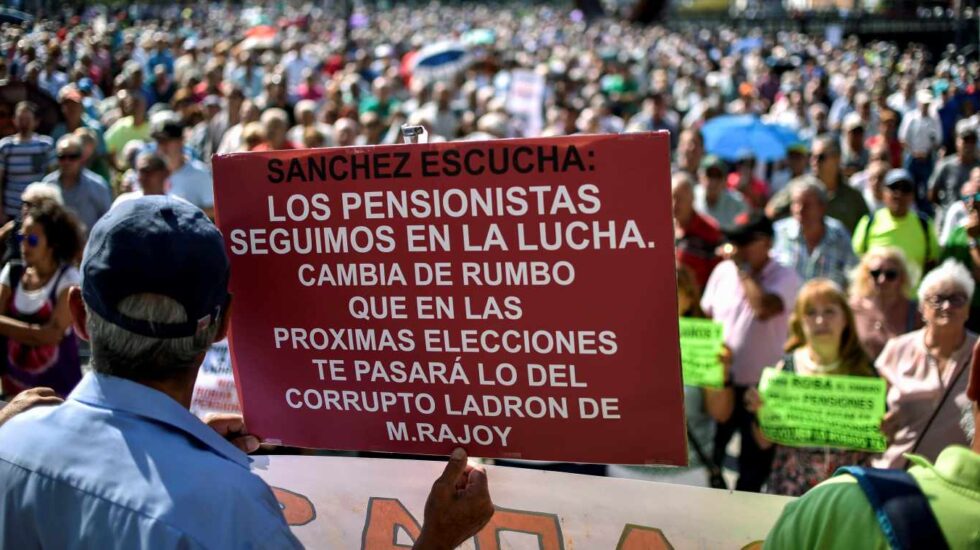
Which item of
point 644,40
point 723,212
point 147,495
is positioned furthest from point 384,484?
point 644,40

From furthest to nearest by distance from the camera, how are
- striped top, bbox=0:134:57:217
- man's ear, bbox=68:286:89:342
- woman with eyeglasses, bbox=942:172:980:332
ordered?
striped top, bbox=0:134:57:217 < woman with eyeglasses, bbox=942:172:980:332 < man's ear, bbox=68:286:89:342

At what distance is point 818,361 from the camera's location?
434 centimetres

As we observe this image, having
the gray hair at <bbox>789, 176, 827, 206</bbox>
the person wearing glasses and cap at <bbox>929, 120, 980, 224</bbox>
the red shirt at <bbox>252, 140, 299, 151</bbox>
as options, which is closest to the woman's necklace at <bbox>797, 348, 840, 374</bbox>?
the gray hair at <bbox>789, 176, 827, 206</bbox>

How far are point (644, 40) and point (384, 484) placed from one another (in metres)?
29.0

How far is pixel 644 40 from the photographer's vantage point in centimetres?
3020

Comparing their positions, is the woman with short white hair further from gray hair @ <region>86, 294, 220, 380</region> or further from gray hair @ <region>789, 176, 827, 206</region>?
gray hair @ <region>86, 294, 220, 380</region>

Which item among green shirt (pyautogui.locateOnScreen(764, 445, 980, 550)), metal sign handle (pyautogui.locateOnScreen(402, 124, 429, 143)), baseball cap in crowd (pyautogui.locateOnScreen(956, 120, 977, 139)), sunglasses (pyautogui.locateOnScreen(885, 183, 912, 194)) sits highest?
metal sign handle (pyautogui.locateOnScreen(402, 124, 429, 143))

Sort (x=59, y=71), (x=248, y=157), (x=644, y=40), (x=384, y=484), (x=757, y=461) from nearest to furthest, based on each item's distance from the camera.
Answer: (x=248, y=157), (x=384, y=484), (x=757, y=461), (x=59, y=71), (x=644, y=40)

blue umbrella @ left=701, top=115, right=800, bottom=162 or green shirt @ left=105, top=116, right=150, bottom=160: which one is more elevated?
green shirt @ left=105, top=116, right=150, bottom=160

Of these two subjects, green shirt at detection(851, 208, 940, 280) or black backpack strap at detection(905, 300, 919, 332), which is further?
green shirt at detection(851, 208, 940, 280)

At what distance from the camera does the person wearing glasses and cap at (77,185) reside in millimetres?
6844

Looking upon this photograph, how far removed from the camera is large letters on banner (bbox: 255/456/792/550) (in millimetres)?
2416

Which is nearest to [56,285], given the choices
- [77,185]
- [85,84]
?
[77,185]

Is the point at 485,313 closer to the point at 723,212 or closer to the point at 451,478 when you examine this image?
the point at 451,478
